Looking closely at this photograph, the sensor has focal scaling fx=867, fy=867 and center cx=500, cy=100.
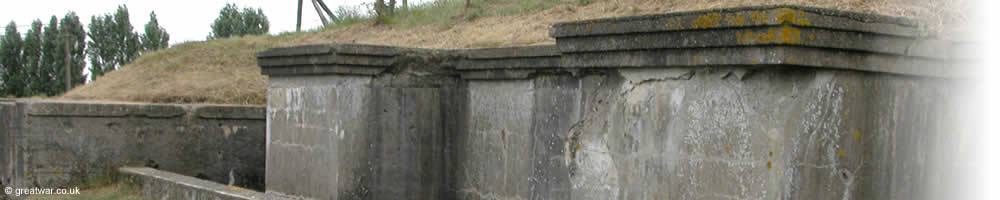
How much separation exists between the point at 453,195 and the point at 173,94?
6079 mm

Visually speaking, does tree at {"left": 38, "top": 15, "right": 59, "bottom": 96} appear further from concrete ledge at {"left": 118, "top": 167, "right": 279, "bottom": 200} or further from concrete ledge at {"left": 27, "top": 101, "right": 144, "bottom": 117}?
concrete ledge at {"left": 118, "top": 167, "right": 279, "bottom": 200}

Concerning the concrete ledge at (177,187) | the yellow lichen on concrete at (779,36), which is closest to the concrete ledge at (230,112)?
the concrete ledge at (177,187)

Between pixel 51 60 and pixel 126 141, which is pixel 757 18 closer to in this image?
pixel 126 141

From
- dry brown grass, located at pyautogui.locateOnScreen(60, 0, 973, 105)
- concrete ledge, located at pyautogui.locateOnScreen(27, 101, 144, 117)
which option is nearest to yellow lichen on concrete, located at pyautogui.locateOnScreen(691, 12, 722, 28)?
dry brown grass, located at pyautogui.locateOnScreen(60, 0, 973, 105)

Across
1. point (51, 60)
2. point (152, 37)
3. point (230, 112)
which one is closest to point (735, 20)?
point (230, 112)

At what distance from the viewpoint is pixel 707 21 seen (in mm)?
3547

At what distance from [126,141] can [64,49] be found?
26.0 meters

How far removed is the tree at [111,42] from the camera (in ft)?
107

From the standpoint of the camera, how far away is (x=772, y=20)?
3283 millimetres

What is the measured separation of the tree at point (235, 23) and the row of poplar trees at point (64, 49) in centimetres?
592

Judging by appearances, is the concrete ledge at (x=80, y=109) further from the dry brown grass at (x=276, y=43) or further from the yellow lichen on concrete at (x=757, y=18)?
the yellow lichen on concrete at (x=757, y=18)

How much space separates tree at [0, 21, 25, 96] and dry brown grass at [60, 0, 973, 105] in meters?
20.9

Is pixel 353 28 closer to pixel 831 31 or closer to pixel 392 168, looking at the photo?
pixel 392 168

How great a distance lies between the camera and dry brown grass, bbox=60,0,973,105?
7918mm
